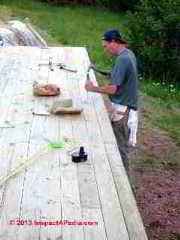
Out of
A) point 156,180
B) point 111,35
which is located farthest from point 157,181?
point 111,35

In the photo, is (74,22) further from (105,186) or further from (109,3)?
(105,186)

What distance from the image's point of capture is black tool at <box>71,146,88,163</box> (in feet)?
15.9

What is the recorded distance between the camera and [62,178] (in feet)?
14.8

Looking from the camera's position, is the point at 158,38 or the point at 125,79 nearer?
the point at 125,79

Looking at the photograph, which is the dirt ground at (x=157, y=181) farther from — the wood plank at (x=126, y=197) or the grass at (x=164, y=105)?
the wood plank at (x=126, y=197)

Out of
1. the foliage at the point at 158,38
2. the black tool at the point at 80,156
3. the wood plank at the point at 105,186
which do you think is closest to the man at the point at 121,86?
the wood plank at the point at 105,186

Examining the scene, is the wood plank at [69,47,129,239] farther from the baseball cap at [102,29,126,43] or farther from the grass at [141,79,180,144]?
the grass at [141,79,180,144]

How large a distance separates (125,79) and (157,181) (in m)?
1.99

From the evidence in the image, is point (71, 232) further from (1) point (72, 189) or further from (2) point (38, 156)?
(2) point (38, 156)

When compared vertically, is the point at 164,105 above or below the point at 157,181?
below

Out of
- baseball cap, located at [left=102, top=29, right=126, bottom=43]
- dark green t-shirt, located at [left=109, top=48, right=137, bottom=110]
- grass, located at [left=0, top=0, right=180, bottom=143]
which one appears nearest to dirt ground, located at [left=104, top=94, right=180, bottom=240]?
grass, located at [left=0, top=0, right=180, bottom=143]

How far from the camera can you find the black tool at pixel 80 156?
484 centimetres

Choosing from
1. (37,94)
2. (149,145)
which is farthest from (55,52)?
(37,94)

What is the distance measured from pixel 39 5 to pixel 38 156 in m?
20.1
